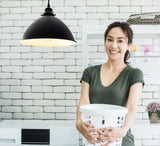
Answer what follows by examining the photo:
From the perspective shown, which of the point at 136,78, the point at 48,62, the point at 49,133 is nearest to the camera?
the point at 136,78

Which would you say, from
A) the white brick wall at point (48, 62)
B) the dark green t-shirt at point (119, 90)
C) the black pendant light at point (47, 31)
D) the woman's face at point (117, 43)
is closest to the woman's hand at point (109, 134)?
the dark green t-shirt at point (119, 90)

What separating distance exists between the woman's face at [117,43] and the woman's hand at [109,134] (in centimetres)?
58

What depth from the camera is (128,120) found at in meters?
1.23

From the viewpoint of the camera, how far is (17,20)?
2871 millimetres

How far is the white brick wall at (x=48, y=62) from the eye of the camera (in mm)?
2805

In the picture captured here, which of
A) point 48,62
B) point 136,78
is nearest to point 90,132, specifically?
point 136,78

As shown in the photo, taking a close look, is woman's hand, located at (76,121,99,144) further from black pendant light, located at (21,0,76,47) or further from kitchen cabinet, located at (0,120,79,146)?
kitchen cabinet, located at (0,120,79,146)

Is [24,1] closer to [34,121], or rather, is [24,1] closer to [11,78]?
[11,78]

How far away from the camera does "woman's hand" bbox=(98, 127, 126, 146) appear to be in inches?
42.2

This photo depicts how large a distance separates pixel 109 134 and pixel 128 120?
0.21m

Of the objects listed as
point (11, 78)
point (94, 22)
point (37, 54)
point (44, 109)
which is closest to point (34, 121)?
point (44, 109)

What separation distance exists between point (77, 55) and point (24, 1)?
0.99m

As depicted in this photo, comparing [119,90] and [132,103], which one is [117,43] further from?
[132,103]

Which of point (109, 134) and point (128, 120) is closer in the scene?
point (109, 134)
